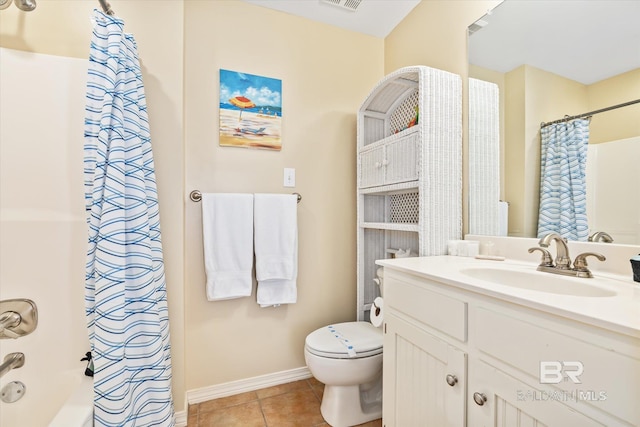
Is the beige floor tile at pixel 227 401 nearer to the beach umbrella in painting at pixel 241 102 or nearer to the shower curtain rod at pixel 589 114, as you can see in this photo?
the beach umbrella in painting at pixel 241 102

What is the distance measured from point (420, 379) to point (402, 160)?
1.01 metres

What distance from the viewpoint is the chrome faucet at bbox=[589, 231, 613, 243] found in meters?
0.95

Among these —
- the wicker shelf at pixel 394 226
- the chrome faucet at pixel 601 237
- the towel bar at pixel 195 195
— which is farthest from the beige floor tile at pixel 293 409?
the chrome faucet at pixel 601 237

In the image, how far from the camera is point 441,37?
1.61 m

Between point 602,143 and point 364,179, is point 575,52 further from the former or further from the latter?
point 364,179

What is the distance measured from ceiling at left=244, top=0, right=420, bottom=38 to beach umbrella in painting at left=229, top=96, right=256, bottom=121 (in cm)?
62

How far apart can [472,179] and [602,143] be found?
0.50 metres

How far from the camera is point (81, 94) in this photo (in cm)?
125

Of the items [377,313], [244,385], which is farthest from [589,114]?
[244,385]

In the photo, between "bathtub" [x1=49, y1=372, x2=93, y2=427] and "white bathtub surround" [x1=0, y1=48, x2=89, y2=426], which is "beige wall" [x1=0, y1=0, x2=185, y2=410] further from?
"bathtub" [x1=49, y1=372, x2=93, y2=427]

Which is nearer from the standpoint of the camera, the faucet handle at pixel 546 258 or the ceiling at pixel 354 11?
the faucet handle at pixel 546 258

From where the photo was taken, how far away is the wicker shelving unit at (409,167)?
1365mm

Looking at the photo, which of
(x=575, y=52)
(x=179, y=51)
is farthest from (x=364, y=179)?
(x=179, y=51)

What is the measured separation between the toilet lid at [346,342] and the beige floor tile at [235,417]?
48cm
